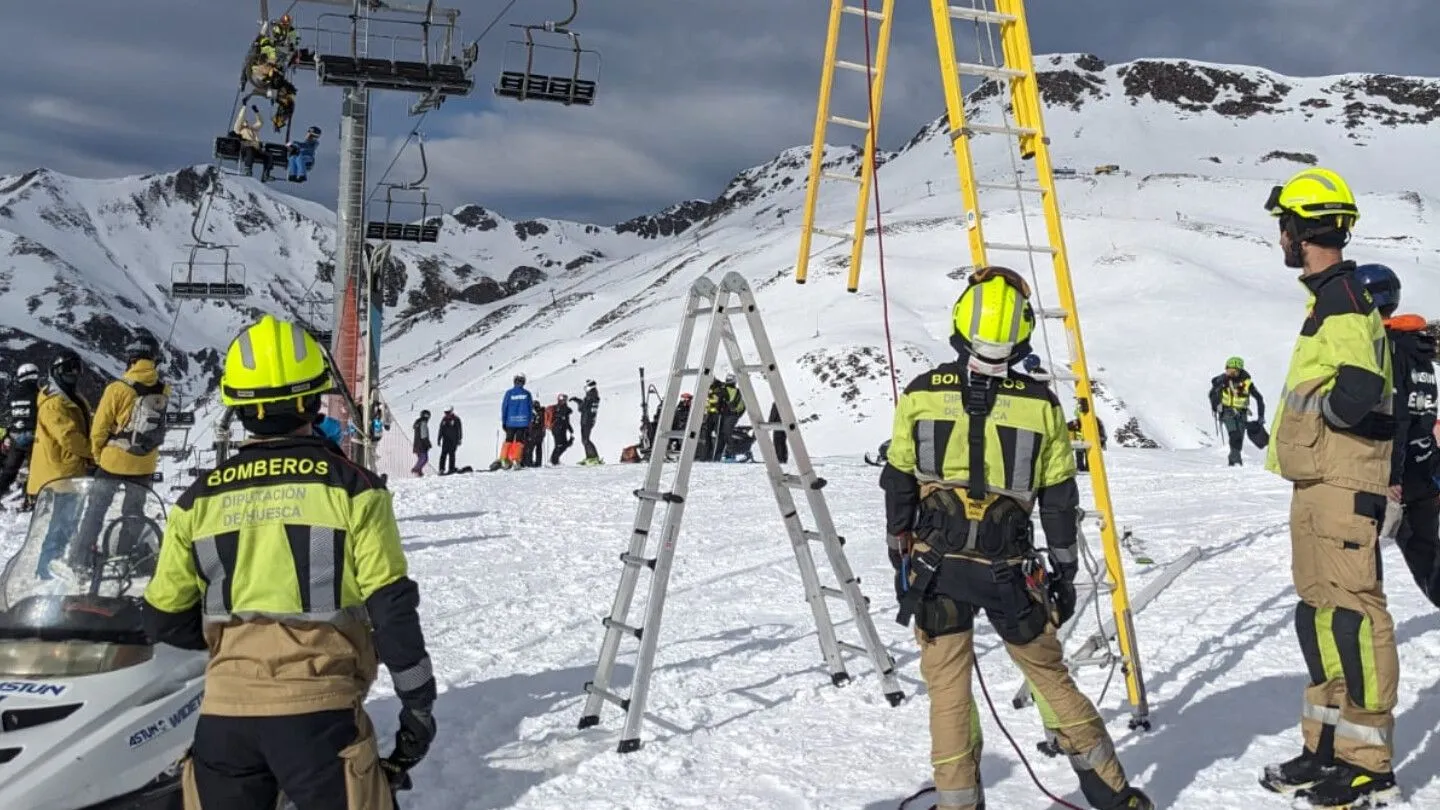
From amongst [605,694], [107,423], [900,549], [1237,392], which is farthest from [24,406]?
[1237,392]

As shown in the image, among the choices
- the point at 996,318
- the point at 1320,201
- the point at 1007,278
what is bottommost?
the point at 996,318

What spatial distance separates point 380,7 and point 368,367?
10.9 meters

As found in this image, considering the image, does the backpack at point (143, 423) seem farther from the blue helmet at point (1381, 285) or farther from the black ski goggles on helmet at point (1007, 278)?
the blue helmet at point (1381, 285)

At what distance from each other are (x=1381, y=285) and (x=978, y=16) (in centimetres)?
236

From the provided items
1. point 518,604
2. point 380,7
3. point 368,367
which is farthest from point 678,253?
point 518,604

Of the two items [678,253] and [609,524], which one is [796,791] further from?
[678,253]

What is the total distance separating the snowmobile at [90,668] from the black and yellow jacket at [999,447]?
290cm

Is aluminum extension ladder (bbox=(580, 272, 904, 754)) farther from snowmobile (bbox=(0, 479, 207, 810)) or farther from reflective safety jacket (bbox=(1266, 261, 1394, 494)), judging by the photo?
reflective safety jacket (bbox=(1266, 261, 1394, 494))

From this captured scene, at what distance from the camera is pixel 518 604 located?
9250mm

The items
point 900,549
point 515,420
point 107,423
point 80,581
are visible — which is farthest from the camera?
point 515,420

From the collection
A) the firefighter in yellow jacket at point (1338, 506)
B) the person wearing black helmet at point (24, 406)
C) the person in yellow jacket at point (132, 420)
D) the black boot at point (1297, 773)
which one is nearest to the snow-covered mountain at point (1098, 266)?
the person wearing black helmet at point (24, 406)

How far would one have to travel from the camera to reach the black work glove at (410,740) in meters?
3.27

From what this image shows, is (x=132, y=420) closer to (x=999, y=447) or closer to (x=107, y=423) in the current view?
(x=107, y=423)

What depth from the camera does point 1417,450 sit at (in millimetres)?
5504
